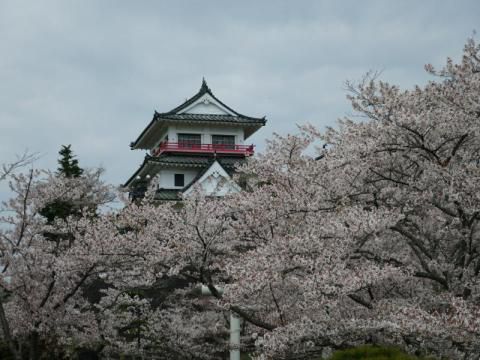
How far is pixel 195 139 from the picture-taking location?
1264 inches

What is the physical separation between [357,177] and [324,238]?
121cm

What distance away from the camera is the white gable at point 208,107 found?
31.9m

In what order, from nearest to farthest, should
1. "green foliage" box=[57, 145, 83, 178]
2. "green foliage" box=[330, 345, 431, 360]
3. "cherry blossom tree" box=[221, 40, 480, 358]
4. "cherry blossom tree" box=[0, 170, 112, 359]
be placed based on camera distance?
1. "green foliage" box=[330, 345, 431, 360]
2. "cherry blossom tree" box=[221, 40, 480, 358]
3. "cherry blossom tree" box=[0, 170, 112, 359]
4. "green foliage" box=[57, 145, 83, 178]

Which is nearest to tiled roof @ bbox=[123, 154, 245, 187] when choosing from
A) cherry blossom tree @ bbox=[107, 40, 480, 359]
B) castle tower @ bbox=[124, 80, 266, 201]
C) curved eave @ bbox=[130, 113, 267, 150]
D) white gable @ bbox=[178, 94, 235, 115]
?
castle tower @ bbox=[124, 80, 266, 201]

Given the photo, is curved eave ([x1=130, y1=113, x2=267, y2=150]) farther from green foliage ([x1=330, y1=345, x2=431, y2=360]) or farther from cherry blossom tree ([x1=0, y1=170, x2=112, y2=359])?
green foliage ([x1=330, y1=345, x2=431, y2=360])

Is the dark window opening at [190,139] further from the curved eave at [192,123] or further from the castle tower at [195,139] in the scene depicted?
the curved eave at [192,123]

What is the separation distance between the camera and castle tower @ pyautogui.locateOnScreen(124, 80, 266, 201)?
101ft

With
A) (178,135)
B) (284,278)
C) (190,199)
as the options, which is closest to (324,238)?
(284,278)

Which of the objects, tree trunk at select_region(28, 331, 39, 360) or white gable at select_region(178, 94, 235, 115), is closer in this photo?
tree trunk at select_region(28, 331, 39, 360)

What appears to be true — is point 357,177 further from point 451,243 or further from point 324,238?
point 451,243

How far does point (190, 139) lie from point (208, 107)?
1.86m

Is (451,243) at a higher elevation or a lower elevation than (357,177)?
lower

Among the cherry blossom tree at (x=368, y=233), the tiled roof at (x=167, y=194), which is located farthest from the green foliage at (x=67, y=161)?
the cherry blossom tree at (x=368, y=233)

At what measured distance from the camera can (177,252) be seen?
10.1 meters
